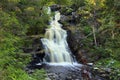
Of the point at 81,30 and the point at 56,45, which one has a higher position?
the point at 81,30

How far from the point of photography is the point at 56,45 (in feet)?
60.5

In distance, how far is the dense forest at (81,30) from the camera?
1424 cm

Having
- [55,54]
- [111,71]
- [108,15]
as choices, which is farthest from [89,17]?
[111,71]

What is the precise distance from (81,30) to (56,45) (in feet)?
7.74

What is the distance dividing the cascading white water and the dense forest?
44 centimetres

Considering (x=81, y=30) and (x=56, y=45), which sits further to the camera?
(x=81, y=30)

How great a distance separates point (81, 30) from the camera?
19188 millimetres

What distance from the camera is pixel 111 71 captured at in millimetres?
14094

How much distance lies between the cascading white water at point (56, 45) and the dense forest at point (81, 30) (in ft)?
1.45

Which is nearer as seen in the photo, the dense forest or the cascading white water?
the dense forest

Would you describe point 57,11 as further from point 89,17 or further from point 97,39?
point 97,39

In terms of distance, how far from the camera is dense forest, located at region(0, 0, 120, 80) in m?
14.2

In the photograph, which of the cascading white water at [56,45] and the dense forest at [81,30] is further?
the cascading white water at [56,45]

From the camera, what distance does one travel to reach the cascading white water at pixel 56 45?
56.3 ft
